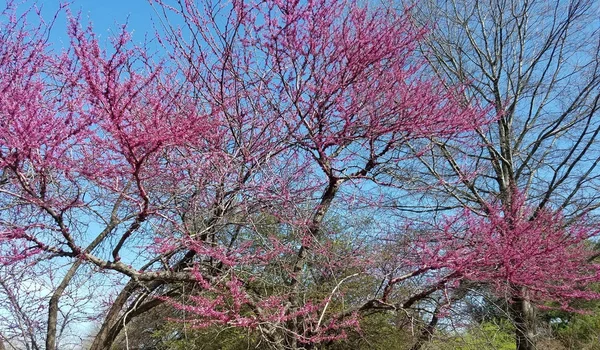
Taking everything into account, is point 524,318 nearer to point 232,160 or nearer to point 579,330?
point 232,160

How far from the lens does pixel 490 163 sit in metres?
9.53

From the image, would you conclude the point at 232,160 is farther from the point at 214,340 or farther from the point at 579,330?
the point at 579,330

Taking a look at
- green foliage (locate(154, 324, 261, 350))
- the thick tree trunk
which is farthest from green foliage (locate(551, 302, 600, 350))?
green foliage (locate(154, 324, 261, 350))

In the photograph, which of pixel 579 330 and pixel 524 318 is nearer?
pixel 524 318

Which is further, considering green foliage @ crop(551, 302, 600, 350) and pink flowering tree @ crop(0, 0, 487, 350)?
green foliage @ crop(551, 302, 600, 350)

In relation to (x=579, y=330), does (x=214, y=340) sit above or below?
above

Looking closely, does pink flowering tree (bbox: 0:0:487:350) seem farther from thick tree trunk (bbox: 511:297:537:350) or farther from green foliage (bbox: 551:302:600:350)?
green foliage (bbox: 551:302:600:350)

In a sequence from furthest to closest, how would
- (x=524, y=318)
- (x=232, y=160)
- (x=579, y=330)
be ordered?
(x=579, y=330) → (x=524, y=318) → (x=232, y=160)

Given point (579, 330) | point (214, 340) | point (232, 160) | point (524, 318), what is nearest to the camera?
point (232, 160)

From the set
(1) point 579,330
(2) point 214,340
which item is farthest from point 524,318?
(1) point 579,330

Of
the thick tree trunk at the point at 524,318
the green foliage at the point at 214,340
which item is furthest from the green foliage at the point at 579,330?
the green foliage at the point at 214,340

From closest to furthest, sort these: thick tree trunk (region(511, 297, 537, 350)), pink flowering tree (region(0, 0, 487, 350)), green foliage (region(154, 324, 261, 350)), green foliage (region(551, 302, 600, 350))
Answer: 1. pink flowering tree (region(0, 0, 487, 350))
2. green foliage (region(154, 324, 261, 350))
3. thick tree trunk (region(511, 297, 537, 350))
4. green foliage (region(551, 302, 600, 350))

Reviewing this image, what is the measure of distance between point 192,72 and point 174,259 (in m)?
1.93

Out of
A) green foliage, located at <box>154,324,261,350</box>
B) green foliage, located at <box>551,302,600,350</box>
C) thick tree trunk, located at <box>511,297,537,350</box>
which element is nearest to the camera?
green foliage, located at <box>154,324,261,350</box>
